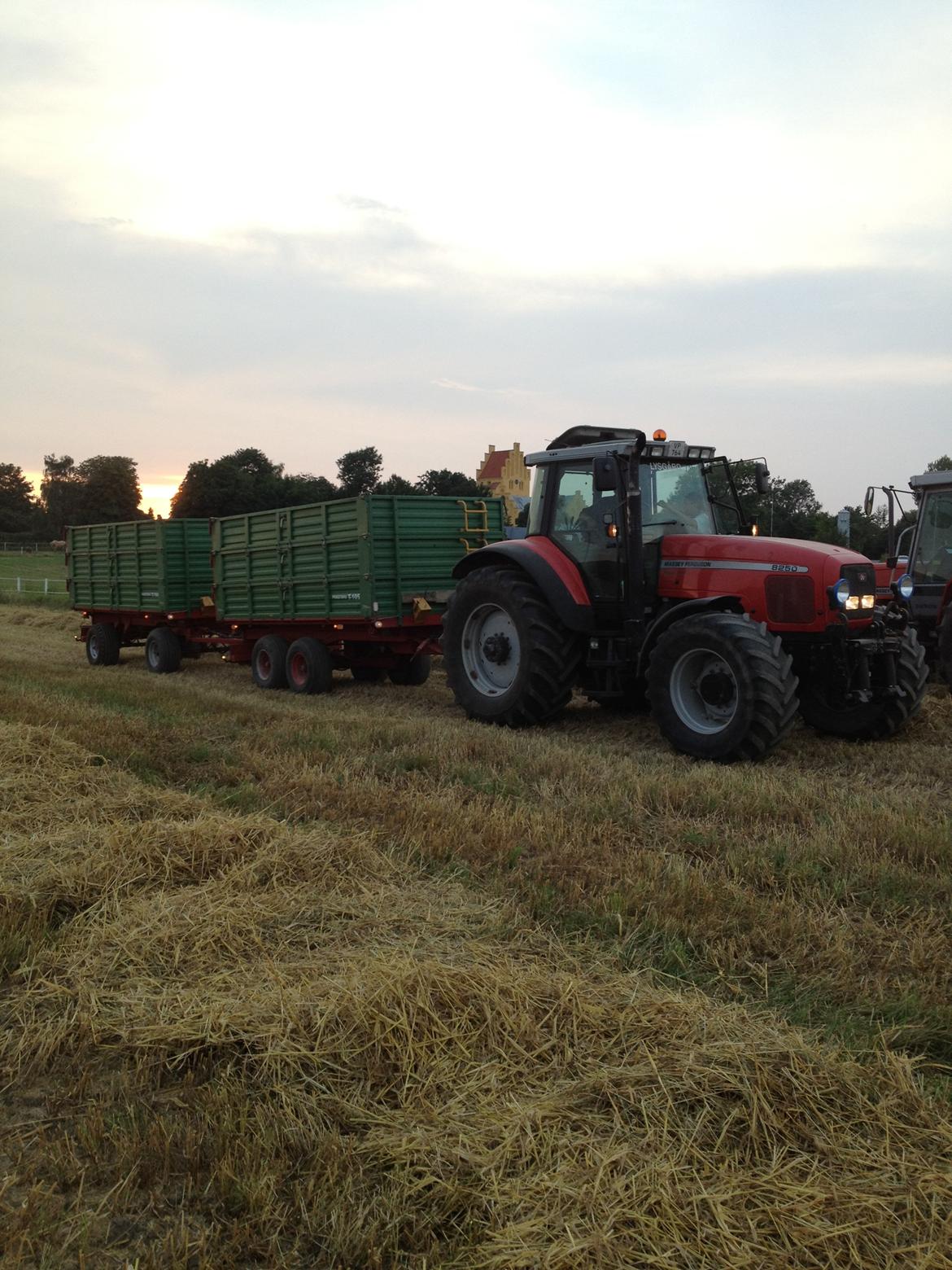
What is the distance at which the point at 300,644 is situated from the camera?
12.0 m

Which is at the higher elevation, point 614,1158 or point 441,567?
point 441,567

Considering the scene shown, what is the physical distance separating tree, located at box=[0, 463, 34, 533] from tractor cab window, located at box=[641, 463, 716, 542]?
91131 mm

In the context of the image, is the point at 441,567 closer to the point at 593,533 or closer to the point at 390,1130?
the point at 593,533

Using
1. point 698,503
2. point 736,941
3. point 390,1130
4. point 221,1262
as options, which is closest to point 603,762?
point 698,503

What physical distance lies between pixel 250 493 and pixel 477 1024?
57.1 m

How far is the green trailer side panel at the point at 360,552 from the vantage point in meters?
11.1

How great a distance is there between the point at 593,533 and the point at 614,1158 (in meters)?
6.43

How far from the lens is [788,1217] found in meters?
2.26

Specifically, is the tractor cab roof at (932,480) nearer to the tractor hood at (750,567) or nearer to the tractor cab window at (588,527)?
the tractor hood at (750,567)

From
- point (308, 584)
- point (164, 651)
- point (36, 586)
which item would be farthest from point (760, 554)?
point (36, 586)

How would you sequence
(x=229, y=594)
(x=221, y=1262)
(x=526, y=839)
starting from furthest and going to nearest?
(x=229, y=594) < (x=526, y=839) < (x=221, y=1262)

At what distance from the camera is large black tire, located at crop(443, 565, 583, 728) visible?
8.57 meters

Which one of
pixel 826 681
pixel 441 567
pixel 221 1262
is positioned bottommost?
pixel 221 1262

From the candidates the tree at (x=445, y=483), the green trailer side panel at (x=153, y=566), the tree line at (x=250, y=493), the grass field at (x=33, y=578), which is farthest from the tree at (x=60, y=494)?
the green trailer side panel at (x=153, y=566)
